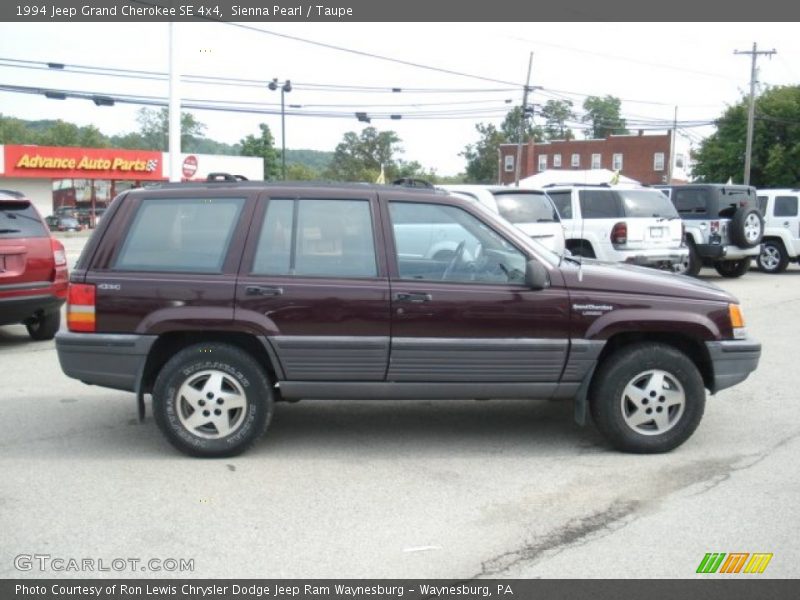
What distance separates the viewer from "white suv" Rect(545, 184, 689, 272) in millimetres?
15094

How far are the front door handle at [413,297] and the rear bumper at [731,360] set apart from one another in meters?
1.93

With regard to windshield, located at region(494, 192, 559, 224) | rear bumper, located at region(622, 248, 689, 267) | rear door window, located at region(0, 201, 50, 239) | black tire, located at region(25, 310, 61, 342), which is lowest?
black tire, located at region(25, 310, 61, 342)

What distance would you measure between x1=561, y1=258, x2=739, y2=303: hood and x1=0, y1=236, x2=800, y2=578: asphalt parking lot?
1092 millimetres

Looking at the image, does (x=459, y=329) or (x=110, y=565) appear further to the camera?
(x=459, y=329)

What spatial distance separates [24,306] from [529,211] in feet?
25.5

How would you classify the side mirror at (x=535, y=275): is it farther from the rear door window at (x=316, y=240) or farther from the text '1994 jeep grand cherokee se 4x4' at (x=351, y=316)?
the rear door window at (x=316, y=240)

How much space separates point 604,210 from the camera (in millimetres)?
15523

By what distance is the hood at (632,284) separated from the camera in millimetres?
5500

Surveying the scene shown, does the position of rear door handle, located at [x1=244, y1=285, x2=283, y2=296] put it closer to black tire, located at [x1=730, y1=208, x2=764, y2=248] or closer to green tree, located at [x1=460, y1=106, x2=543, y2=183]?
black tire, located at [x1=730, y1=208, x2=764, y2=248]

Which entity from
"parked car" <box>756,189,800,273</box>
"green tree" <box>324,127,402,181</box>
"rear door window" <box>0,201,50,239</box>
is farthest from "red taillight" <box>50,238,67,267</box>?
"green tree" <box>324,127,402,181</box>

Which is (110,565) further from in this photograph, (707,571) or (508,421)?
(508,421)
